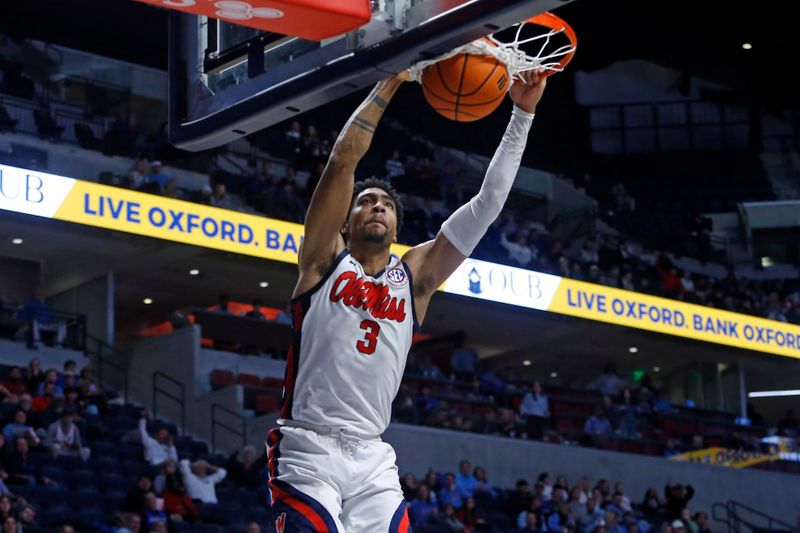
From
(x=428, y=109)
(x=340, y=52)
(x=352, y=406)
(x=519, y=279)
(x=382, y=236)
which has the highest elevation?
(x=428, y=109)

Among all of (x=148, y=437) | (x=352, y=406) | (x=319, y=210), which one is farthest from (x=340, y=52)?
(x=148, y=437)

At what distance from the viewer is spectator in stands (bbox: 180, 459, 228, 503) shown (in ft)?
48.0

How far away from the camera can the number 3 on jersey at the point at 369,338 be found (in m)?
5.18

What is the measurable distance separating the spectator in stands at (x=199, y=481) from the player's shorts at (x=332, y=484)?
9.68 meters

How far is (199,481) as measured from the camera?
14.7 metres

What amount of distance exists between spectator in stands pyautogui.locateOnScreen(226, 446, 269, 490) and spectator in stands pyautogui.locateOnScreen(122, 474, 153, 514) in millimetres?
2305

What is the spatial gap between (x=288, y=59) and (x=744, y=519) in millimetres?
19455

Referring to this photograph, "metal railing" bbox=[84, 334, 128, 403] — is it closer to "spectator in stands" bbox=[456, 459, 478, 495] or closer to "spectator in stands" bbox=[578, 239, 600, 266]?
"spectator in stands" bbox=[456, 459, 478, 495]

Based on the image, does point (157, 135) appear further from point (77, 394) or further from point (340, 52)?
point (340, 52)

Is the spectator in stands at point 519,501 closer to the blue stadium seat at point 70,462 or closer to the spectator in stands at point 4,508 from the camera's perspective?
the blue stadium seat at point 70,462

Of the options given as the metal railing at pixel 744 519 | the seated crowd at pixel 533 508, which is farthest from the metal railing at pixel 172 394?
the metal railing at pixel 744 519

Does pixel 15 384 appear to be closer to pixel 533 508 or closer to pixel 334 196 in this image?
pixel 533 508

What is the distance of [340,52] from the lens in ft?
17.4

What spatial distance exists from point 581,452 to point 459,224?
54.0ft
